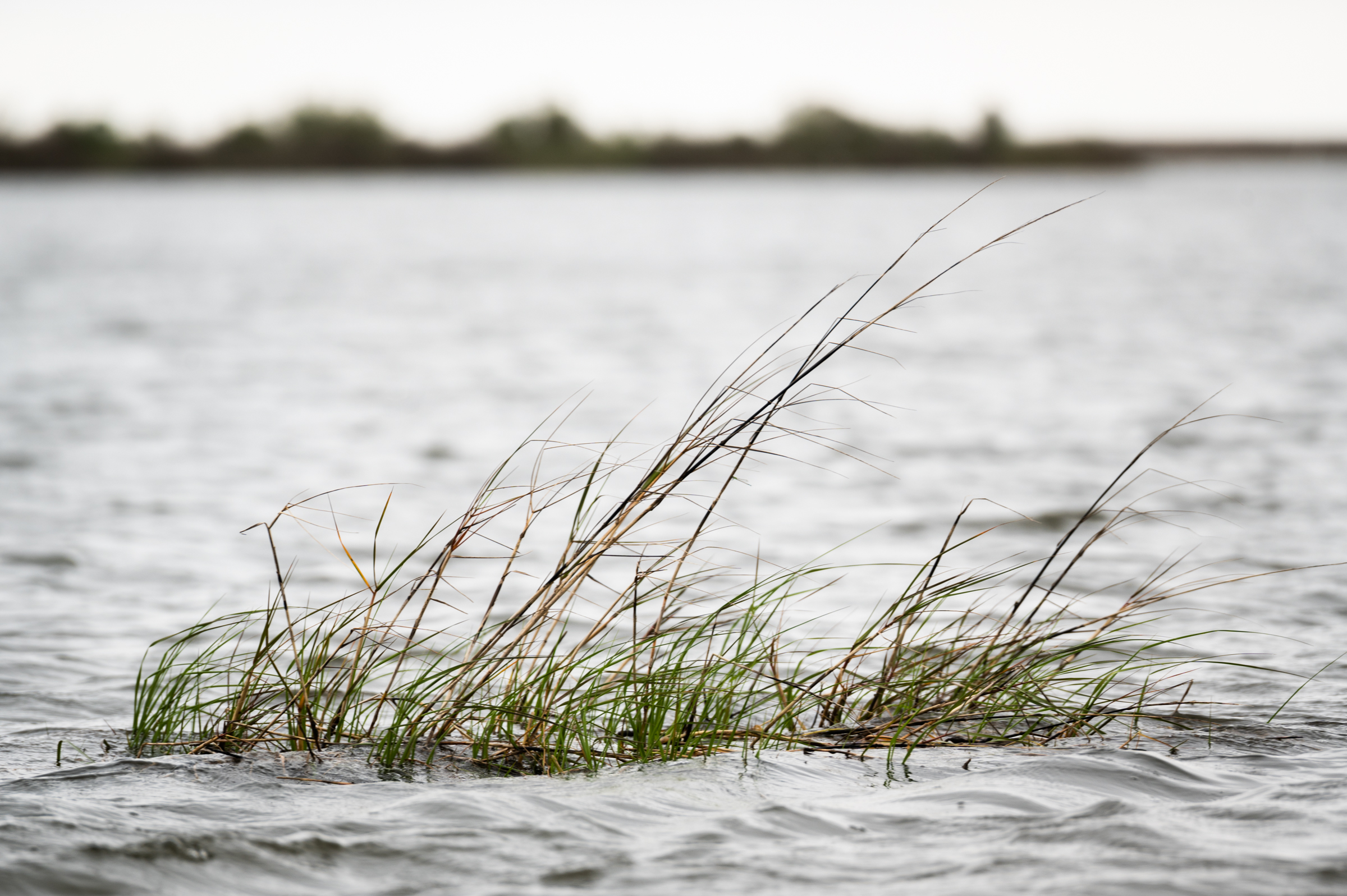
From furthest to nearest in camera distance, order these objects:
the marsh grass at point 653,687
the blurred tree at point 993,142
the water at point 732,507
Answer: the blurred tree at point 993,142 < the marsh grass at point 653,687 < the water at point 732,507

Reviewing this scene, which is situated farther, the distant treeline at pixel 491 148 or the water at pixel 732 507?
the distant treeline at pixel 491 148

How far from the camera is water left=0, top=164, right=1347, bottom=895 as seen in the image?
327 centimetres

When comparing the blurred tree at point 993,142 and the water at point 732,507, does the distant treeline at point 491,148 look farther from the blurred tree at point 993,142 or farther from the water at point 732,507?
the water at point 732,507

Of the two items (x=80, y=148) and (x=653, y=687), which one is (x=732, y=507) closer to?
(x=653, y=687)

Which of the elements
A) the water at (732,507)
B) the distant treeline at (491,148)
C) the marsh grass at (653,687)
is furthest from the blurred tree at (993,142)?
the marsh grass at (653,687)

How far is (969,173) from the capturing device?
11400 centimetres

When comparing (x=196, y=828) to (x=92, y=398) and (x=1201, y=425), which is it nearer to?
(x=1201, y=425)

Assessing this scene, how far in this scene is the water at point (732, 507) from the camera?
3.27m

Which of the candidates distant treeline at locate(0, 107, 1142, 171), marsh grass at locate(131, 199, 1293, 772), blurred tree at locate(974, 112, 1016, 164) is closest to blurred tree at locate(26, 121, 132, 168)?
distant treeline at locate(0, 107, 1142, 171)

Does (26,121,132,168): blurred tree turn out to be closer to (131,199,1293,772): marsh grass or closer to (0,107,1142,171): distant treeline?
(0,107,1142,171): distant treeline

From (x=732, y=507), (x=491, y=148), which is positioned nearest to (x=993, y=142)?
(x=491, y=148)

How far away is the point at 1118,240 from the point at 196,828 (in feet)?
165

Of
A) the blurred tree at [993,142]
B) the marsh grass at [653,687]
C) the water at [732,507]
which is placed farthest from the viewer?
the blurred tree at [993,142]

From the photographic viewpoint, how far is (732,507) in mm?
9227
